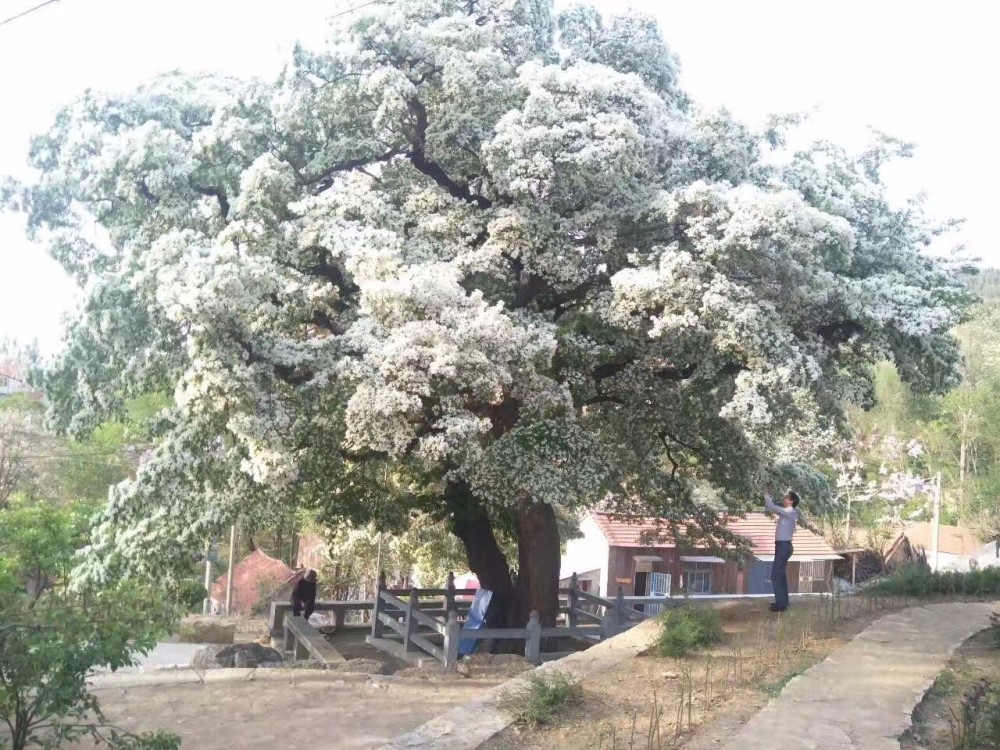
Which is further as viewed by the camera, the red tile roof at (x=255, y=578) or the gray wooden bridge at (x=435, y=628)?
the red tile roof at (x=255, y=578)

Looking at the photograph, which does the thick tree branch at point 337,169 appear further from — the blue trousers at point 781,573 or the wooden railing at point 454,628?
the blue trousers at point 781,573

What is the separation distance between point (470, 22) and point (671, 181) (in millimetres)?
3759

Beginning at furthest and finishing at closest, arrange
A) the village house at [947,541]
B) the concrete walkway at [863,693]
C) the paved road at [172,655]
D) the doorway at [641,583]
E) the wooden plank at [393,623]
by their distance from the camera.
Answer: the village house at [947,541] < the doorway at [641,583] < the paved road at [172,655] < the wooden plank at [393,623] < the concrete walkway at [863,693]

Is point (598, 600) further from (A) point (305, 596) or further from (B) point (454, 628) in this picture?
(A) point (305, 596)

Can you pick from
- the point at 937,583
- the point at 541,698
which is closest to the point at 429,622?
the point at 541,698

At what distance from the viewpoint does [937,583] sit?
11742 mm

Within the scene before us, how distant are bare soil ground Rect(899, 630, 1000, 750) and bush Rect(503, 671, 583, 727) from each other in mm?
2210

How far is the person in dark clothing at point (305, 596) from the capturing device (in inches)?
598

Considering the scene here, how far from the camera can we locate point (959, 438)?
145 feet

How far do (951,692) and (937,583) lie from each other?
5.93 meters

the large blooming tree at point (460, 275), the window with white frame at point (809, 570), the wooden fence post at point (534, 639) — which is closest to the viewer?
the large blooming tree at point (460, 275)

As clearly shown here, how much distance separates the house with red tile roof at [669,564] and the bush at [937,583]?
42.2 feet

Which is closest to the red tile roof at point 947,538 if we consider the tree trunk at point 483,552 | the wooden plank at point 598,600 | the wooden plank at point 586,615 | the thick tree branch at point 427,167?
the wooden plank at point 598,600

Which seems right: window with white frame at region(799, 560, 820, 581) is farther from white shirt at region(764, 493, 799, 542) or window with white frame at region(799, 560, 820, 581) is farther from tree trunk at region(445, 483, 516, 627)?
white shirt at region(764, 493, 799, 542)
